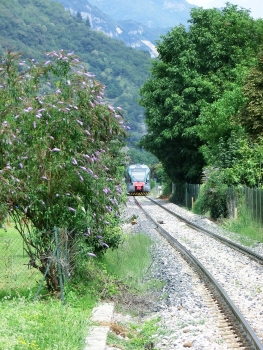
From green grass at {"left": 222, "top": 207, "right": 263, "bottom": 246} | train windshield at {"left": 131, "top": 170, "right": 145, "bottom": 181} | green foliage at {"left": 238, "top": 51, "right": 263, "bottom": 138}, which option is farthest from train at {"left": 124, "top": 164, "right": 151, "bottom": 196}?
green grass at {"left": 222, "top": 207, "right": 263, "bottom": 246}

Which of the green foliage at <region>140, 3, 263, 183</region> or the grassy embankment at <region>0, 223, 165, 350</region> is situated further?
the green foliage at <region>140, 3, 263, 183</region>

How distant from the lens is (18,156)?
1258 centimetres

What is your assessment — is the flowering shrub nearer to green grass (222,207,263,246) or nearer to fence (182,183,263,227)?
green grass (222,207,263,246)

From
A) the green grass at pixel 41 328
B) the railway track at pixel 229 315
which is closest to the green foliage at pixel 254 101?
the railway track at pixel 229 315

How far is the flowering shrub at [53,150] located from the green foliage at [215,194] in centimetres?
2404

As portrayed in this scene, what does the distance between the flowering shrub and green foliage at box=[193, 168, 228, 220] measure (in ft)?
78.9

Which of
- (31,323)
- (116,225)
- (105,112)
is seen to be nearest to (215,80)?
(116,225)

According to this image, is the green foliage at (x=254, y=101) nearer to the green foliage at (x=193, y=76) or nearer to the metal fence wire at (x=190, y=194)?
the green foliage at (x=193, y=76)

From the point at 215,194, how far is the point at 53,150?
26.8 meters

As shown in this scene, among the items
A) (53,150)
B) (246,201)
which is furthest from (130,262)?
(246,201)

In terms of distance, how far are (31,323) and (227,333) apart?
10.8 ft

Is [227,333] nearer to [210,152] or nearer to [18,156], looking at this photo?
[18,156]

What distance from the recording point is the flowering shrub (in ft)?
40.9

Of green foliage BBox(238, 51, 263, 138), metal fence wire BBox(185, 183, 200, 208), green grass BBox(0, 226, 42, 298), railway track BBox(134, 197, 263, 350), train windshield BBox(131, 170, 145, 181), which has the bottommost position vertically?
railway track BBox(134, 197, 263, 350)
